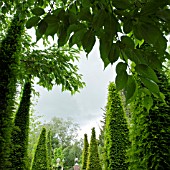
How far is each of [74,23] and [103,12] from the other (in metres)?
0.19

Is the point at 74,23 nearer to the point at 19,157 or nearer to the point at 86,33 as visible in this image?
the point at 86,33

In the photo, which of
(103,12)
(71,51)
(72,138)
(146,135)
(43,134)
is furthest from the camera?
(72,138)

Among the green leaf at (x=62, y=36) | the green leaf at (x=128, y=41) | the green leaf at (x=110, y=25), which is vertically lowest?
the green leaf at (x=128, y=41)

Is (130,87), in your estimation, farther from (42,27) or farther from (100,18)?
(42,27)

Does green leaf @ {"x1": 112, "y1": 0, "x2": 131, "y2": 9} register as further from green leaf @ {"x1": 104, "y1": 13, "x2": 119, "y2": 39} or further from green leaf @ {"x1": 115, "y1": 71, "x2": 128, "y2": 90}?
green leaf @ {"x1": 115, "y1": 71, "x2": 128, "y2": 90}

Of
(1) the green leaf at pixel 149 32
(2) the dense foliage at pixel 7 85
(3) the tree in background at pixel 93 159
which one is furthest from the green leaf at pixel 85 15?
(3) the tree in background at pixel 93 159

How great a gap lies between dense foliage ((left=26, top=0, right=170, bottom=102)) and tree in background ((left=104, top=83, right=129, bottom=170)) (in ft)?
19.2

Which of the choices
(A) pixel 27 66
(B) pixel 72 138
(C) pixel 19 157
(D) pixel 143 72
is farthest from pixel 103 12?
(B) pixel 72 138

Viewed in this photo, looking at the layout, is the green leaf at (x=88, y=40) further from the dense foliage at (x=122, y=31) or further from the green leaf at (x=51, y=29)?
the green leaf at (x=51, y=29)

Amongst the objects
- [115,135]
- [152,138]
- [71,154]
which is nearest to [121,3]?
[152,138]

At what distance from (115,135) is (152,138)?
11.5ft

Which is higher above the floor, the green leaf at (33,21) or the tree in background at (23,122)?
the tree in background at (23,122)

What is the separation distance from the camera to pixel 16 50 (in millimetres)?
4988

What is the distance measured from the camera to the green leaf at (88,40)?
972 millimetres
